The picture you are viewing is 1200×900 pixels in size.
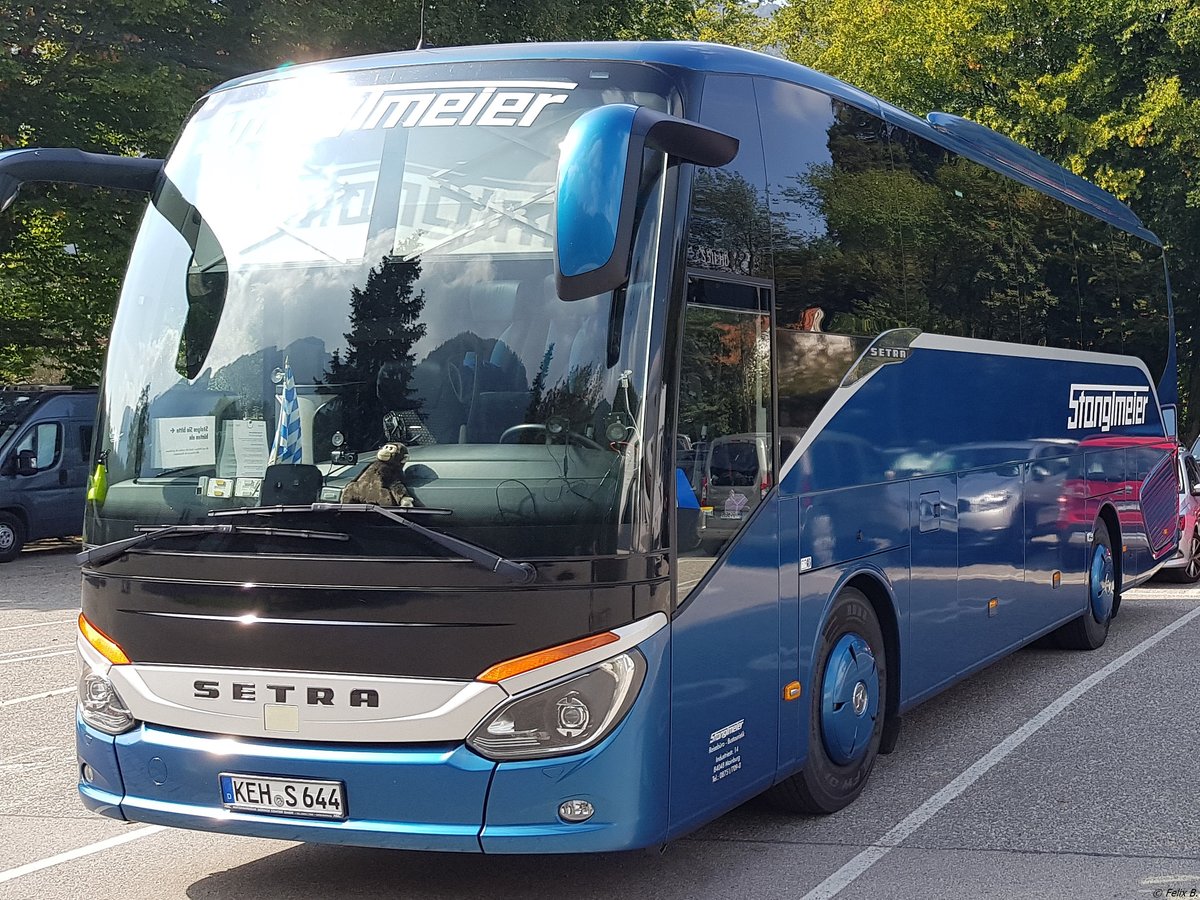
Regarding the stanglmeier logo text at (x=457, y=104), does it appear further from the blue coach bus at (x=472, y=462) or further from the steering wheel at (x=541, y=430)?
the steering wheel at (x=541, y=430)

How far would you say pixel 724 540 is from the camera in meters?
5.55

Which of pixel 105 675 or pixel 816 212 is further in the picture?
pixel 816 212

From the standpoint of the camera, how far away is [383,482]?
497 centimetres

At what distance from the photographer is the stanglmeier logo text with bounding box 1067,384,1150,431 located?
1073cm

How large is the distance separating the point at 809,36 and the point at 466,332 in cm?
4352

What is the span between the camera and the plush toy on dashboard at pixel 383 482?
4.94 m

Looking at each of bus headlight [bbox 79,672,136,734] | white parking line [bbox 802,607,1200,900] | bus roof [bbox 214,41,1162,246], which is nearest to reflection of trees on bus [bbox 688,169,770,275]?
bus roof [bbox 214,41,1162,246]

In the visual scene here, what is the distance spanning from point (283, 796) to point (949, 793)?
3470 mm

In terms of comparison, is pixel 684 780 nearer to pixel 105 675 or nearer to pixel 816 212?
pixel 105 675

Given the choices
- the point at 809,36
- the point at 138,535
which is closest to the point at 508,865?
the point at 138,535

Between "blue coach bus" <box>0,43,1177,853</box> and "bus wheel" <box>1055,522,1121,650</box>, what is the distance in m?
5.31

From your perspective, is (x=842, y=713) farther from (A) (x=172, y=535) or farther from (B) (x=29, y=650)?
(B) (x=29, y=650)

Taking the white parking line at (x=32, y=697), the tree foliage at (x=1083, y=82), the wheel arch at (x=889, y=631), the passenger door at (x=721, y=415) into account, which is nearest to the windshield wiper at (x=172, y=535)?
the passenger door at (x=721, y=415)

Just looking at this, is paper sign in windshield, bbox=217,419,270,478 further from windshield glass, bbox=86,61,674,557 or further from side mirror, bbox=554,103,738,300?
side mirror, bbox=554,103,738,300
